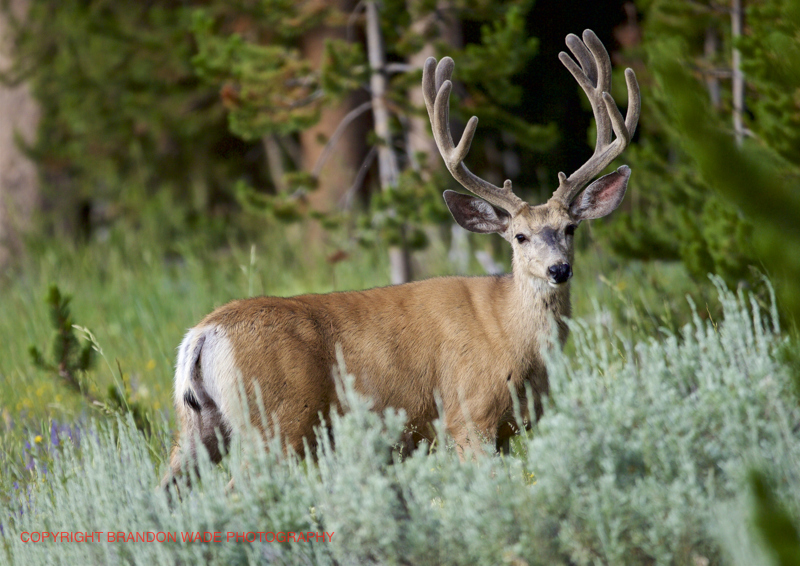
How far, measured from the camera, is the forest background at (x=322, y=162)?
4719 mm

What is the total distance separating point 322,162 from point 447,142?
3.97 metres

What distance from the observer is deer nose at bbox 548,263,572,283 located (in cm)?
394

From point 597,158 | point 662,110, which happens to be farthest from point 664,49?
point 597,158

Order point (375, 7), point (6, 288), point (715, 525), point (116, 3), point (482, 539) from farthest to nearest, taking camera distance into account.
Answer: point (116, 3), point (6, 288), point (375, 7), point (482, 539), point (715, 525)

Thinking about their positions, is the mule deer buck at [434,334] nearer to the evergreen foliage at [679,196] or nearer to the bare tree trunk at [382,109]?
the evergreen foliage at [679,196]

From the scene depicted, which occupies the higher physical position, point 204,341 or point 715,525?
point 204,341

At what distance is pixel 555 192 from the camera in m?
4.43

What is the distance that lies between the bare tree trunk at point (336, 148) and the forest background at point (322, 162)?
0.12ft

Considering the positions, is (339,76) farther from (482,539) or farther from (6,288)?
(6,288)

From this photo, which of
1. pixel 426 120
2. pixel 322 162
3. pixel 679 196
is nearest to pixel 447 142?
pixel 426 120

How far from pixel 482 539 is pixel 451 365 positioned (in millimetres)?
1408

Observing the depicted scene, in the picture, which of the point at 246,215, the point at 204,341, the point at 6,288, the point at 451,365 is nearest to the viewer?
the point at 204,341

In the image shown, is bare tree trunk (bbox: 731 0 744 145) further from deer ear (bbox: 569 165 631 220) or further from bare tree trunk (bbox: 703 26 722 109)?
deer ear (bbox: 569 165 631 220)

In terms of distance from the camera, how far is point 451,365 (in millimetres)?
4102
